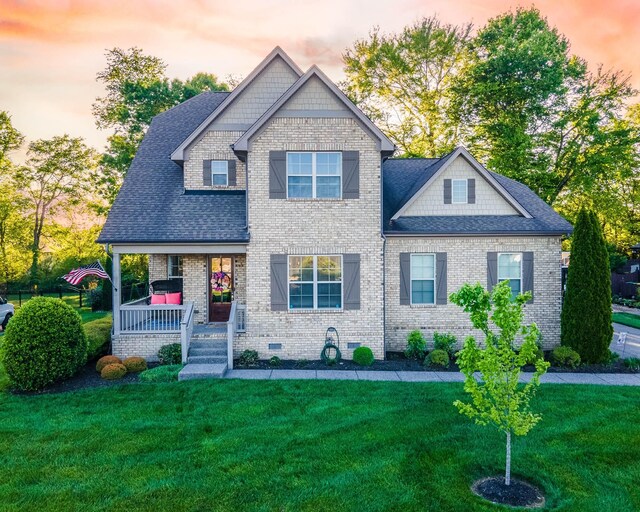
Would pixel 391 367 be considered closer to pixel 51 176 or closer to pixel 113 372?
pixel 113 372

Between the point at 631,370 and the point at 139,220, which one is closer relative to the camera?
the point at 631,370

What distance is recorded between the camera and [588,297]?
41.4ft

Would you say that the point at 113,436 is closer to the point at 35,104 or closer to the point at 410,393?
the point at 410,393

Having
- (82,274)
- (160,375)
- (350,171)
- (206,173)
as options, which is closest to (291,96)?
(350,171)

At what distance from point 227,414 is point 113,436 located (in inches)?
81.3

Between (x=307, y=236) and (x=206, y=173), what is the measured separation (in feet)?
15.6

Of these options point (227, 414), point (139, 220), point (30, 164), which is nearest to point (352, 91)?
point (139, 220)

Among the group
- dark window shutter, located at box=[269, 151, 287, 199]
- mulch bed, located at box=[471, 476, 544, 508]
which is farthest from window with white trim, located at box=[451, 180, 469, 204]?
mulch bed, located at box=[471, 476, 544, 508]

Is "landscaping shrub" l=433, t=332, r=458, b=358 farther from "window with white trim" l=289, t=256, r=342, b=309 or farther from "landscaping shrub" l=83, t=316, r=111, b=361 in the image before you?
"landscaping shrub" l=83, t=316, r=111, b=361

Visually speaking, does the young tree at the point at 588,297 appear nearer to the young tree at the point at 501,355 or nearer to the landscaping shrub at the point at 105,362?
the young tree at the point at 501,355

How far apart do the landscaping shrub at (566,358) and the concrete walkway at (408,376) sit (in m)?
0.60

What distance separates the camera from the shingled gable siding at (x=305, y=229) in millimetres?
12758

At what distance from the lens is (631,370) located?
1203 centimetres

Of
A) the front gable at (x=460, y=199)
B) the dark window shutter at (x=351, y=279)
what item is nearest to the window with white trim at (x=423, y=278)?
the front gable at (x=460, y=199)
